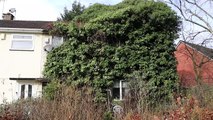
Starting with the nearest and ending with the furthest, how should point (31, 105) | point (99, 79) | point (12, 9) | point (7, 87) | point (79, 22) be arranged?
1. point (31, 105)
2. point (99, 79)
3. point (79, 22)
4. point (7, 87)
5. point (12, 9)

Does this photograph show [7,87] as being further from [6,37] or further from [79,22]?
[79,22]

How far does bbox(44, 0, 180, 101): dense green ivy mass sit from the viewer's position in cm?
1966

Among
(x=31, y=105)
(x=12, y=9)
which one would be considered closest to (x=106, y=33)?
(x=31, y=105)

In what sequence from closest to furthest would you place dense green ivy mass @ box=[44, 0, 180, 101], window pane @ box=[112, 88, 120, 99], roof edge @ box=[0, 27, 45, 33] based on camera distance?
dense green ivy mass @ box=[44, 0, 180, 101] → window pane @ box=[112, 88, 120, 99] → roof edge @ box=[0, 27, 45, 33]

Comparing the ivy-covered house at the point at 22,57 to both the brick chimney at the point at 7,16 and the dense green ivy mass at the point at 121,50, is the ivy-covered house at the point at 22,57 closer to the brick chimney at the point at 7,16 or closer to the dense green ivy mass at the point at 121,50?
the dense green ivy mass at the point at 121,50

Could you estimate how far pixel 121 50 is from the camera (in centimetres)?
2003

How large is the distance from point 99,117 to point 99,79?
23.5 ft

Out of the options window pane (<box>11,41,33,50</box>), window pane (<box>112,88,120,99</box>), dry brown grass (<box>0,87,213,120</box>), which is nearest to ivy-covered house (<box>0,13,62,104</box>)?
window pane (<box>11,41,33,50</box>)

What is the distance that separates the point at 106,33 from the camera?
20.2 metres

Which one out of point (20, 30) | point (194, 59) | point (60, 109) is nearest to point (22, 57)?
point (20, 30)

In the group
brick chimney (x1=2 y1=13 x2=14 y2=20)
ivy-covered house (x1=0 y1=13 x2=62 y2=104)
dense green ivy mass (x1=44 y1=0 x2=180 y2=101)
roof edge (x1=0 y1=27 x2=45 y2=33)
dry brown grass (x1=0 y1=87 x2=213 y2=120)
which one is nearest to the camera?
dry brown grass (x1=0 y1=87 x2=213 y2=120)

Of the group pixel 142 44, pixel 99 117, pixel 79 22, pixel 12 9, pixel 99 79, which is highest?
pixel 12 9

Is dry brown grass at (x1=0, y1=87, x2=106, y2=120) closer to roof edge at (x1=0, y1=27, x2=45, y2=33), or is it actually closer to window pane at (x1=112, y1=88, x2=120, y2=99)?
window pane at (x1=112, y1=88, x2=120, y2=99)

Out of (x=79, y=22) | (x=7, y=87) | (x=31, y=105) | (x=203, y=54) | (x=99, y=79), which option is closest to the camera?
(x=31, y=105)
